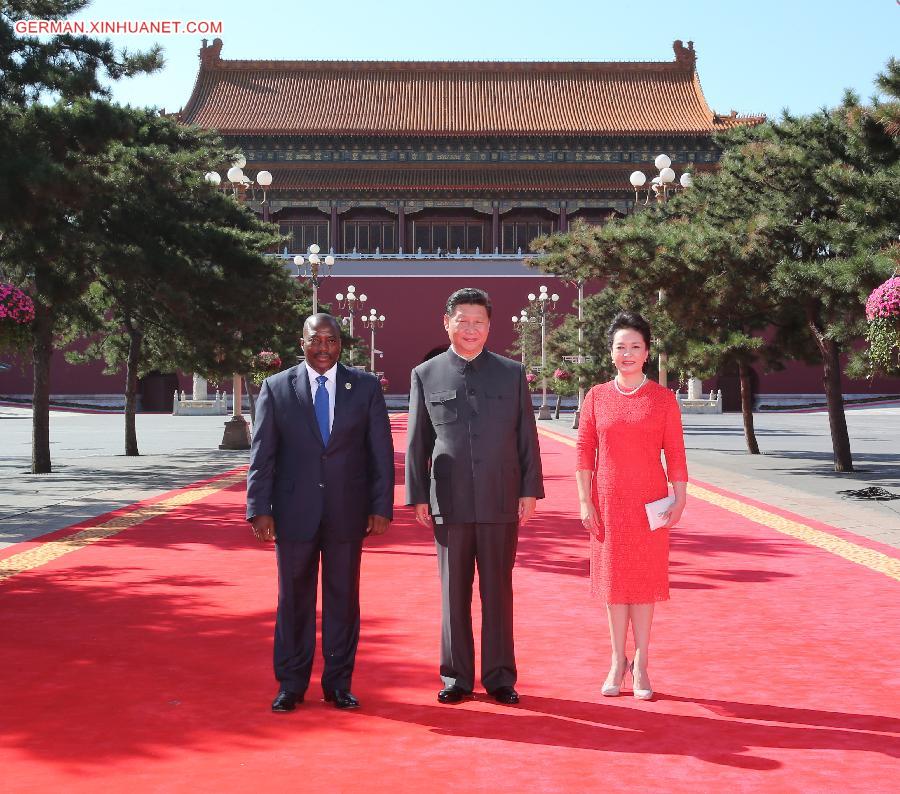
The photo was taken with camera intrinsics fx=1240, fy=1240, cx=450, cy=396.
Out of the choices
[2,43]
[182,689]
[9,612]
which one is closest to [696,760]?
[182,689]

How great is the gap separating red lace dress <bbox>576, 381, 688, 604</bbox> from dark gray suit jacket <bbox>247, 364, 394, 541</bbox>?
0.87 meters

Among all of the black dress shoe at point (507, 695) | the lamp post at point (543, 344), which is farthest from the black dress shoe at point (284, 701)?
the lamp post at point (543, 344)

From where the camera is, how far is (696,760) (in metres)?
4.28

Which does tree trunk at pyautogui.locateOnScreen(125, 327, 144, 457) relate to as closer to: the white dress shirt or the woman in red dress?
the white dress shirt

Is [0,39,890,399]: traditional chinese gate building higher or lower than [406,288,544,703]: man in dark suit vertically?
higher

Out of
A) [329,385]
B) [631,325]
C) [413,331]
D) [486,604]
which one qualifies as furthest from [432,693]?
[413,331]

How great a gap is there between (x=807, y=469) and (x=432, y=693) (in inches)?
558

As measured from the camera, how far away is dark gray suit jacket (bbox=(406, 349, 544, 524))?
5055 mm

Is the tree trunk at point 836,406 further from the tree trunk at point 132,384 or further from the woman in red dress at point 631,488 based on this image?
the woman in red dress at point 631,488

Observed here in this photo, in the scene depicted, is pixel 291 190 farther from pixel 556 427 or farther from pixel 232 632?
pixel 232 632

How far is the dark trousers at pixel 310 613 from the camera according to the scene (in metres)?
4.96

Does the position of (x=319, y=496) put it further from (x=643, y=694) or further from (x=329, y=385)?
(x=643, y=694)

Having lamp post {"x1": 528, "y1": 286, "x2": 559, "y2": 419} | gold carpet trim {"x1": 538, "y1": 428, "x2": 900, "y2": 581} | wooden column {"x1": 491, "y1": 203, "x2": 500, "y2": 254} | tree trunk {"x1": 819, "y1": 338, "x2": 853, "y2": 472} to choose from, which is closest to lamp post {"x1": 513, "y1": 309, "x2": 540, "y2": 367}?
lamp post {"x1": 528, "y1": 286, "x2": 559, "y2": 419}

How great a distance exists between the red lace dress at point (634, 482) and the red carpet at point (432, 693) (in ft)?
1.62
